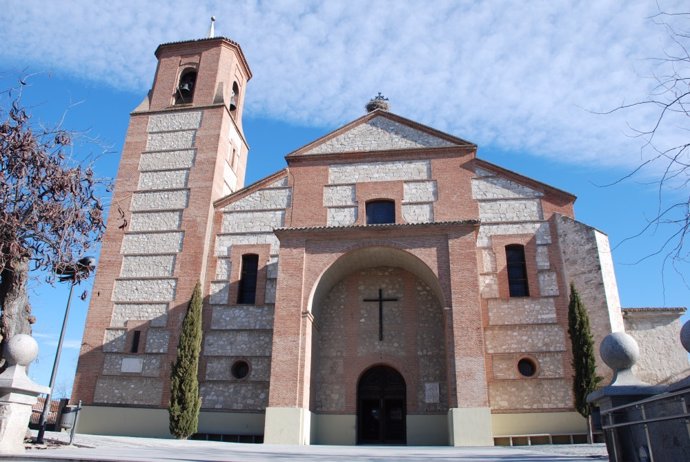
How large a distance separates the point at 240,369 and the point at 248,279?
3017 millimetres

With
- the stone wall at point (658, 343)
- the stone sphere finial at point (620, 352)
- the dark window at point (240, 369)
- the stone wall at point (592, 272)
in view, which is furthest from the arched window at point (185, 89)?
the stone sphere finial at point (620, 352)

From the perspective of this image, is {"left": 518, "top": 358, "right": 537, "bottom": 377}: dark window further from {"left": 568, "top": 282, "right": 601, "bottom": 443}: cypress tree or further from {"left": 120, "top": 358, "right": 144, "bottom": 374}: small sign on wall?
{"left": 120, "top": 358, "right": 144, "bottom": 374}: small sign on wall

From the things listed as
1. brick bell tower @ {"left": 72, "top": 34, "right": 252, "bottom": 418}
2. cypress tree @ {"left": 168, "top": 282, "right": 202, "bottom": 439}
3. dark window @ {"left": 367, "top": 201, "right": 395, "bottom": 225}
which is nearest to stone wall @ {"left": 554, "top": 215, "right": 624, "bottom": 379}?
dark window @ {"left": 367, "top": 201, "right": 395, "bottom": 225}

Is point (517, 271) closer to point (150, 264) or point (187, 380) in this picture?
point (187, 380)

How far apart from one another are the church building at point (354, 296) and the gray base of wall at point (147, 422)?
0.19 ft

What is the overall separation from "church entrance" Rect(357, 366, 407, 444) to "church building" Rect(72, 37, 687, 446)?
45 millimetres

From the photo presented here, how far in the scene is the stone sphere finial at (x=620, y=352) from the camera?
6227mm

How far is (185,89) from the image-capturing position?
71.9 feet

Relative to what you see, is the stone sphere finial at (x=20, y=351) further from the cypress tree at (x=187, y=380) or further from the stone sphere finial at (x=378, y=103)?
the stone sphere finial at (x=378, y=103)

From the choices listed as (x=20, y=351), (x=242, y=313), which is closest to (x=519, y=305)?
(x=242, y=313)

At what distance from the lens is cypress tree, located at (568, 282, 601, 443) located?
14.0 meters

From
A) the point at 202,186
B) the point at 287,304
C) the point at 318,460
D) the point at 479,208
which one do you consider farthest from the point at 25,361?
the point at 479,208

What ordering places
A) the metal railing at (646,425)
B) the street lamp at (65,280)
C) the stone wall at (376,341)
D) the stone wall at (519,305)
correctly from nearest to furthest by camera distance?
the metal railing at (646,425) < the street lamp at (65,280) < the stone wall at (519,305) < the stone wall at (376,341)

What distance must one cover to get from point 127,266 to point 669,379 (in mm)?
17564
